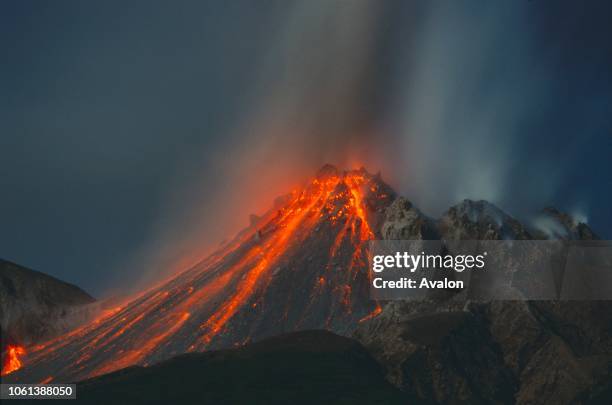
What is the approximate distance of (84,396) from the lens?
543 ft

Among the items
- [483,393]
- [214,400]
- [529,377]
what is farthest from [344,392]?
[529,377]

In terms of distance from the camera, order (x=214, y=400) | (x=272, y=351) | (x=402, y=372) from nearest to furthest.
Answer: (x=214, y=400)
(x=402, y=372)
(x=272, y=351)

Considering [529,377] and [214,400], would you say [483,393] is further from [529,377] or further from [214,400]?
[214,400]

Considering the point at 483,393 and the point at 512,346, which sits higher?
the point at 512,346

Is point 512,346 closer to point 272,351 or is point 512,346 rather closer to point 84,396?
point 272,351

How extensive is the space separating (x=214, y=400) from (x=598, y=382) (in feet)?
305

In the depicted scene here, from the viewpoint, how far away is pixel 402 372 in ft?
597

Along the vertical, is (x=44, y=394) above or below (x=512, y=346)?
below

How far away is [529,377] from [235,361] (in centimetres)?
7848

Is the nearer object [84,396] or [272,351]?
[84,396]

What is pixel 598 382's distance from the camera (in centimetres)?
17225

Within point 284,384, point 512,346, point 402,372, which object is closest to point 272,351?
point 284,384

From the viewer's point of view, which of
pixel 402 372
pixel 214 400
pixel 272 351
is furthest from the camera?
pixel 272 351

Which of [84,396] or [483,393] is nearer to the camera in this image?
[84,396]
